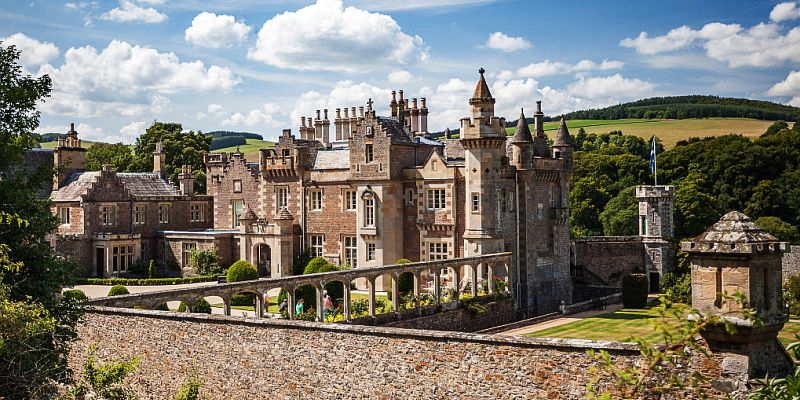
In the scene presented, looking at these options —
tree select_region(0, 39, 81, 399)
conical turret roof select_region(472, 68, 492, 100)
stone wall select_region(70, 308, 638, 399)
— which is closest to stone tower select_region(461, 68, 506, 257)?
conical turret roof select_region(472, 68, 492, 100)

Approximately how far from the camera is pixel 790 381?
701cm

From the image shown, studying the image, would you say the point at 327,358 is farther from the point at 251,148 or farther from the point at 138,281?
the point at 251,148

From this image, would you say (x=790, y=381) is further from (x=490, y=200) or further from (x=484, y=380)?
(x=490, y=200)

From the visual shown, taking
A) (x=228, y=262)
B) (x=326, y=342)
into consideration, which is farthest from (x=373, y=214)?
(x=326, y=342)

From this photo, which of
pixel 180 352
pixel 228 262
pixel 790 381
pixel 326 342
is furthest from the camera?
pixel 228 262

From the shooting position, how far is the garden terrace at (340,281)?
20594 millimetres

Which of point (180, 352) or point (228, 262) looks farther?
point (228, 262)

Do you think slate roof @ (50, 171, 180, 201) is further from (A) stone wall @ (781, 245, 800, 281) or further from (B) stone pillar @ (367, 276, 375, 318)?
(A) stone wall @ (781, 245, 800, 281)

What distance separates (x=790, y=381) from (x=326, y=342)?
983 centimetres

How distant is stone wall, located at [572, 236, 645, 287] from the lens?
47.2 meters

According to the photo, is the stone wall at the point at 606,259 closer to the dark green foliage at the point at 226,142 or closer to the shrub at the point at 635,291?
the shrub at the point at 635,291

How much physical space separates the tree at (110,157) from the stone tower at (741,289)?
57476 mm

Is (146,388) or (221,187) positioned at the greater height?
(221,187)

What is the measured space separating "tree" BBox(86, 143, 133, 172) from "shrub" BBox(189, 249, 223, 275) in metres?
23.8
